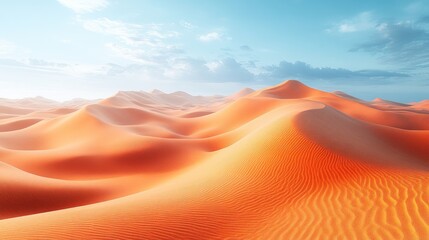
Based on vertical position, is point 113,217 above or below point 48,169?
above

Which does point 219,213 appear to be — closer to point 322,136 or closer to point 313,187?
point 313,187

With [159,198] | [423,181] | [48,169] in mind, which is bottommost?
[48,169]

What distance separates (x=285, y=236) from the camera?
5.87 meters

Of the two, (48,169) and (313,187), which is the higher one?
(313,187)

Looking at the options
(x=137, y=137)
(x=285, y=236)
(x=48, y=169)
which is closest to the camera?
(x=285, y=236)

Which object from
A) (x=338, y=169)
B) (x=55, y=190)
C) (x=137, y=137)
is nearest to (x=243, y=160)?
(x=338, y=169)

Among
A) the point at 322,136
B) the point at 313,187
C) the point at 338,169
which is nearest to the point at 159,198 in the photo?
the point at 313,187

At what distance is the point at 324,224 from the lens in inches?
239

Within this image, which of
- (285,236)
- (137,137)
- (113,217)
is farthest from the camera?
(137,137)

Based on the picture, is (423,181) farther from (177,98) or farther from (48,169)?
(177,98)

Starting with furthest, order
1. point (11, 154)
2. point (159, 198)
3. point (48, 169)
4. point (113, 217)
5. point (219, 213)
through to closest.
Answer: point (11, 154) → point (48, 169) → point (159, 198) → point (219, 213) → point (113, 217)

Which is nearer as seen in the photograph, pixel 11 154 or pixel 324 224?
pixel 324 224

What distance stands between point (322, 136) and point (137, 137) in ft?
47.5

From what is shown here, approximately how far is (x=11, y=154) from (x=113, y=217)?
17255 millimetres
